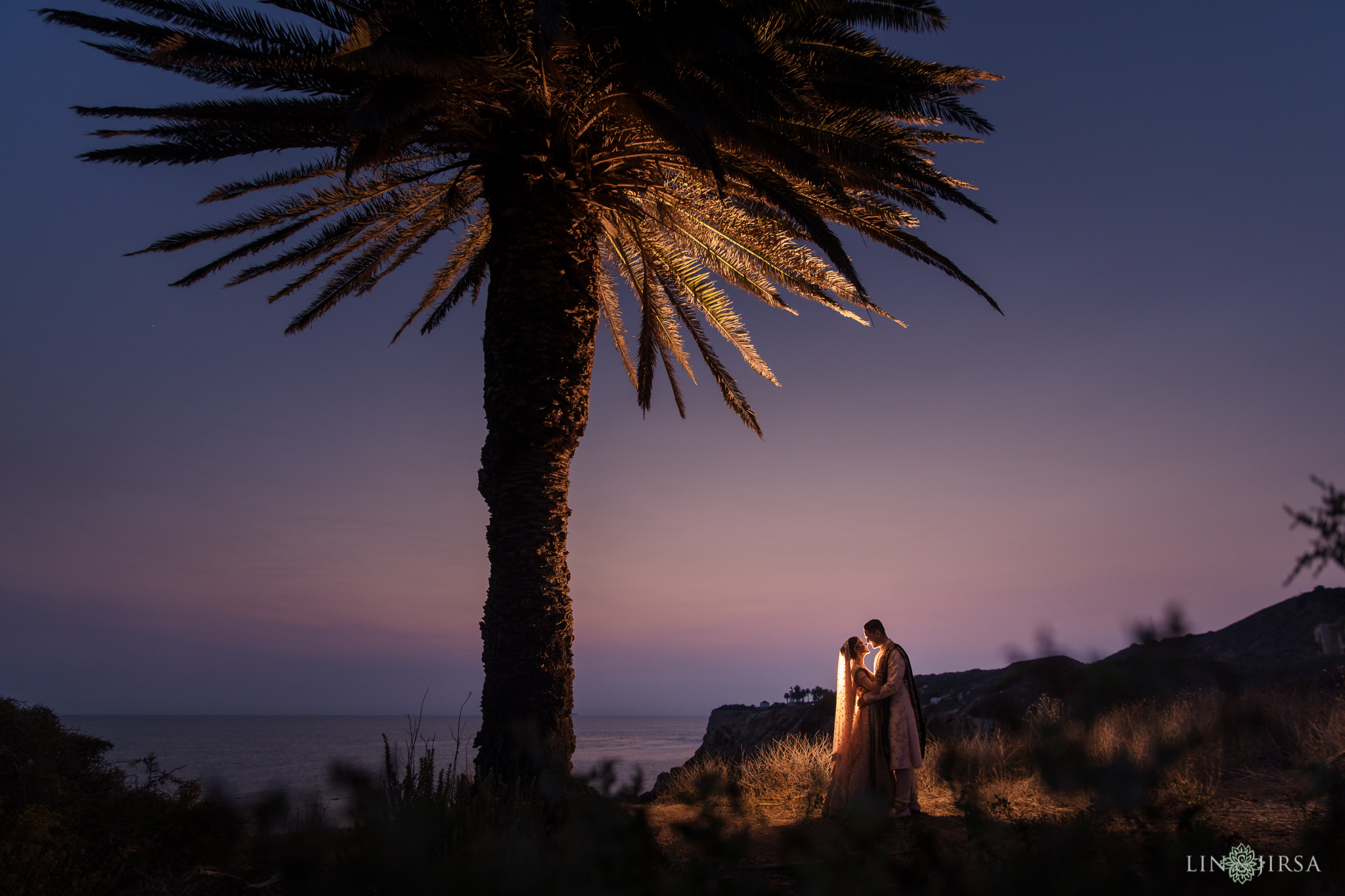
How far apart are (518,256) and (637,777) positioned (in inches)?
277

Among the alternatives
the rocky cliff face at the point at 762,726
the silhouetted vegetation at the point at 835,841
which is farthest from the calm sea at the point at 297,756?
the rocky cliff face at the point at 762,726

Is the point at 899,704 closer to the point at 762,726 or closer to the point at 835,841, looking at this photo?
the point at 835,841

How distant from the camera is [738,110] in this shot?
6.93 metres

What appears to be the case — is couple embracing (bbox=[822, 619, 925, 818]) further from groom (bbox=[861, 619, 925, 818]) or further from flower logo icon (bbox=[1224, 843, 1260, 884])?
flower logo icon (bbox=[1224, 843, 1260, 884])

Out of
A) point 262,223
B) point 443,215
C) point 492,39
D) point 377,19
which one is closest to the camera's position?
point 377,19

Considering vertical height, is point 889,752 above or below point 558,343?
below

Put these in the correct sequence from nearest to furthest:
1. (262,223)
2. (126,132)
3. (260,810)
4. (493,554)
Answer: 1. (260,810)
2. (493,554)
3. (126,132)
4. (262,223)

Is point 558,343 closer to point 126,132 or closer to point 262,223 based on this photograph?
point 262,223

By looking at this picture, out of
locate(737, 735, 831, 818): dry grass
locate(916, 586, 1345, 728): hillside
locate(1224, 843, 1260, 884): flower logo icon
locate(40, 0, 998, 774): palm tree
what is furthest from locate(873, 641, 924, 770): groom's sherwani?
locate(1224, 843, 1260, 884): flower logo icon

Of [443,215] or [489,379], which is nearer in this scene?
[489,379]

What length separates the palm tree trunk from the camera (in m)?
6.96

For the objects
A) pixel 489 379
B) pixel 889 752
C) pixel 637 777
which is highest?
pixel 489 379

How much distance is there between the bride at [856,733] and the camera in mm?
8094

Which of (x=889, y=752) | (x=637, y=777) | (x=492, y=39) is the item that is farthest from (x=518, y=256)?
(x=637, y=777)
